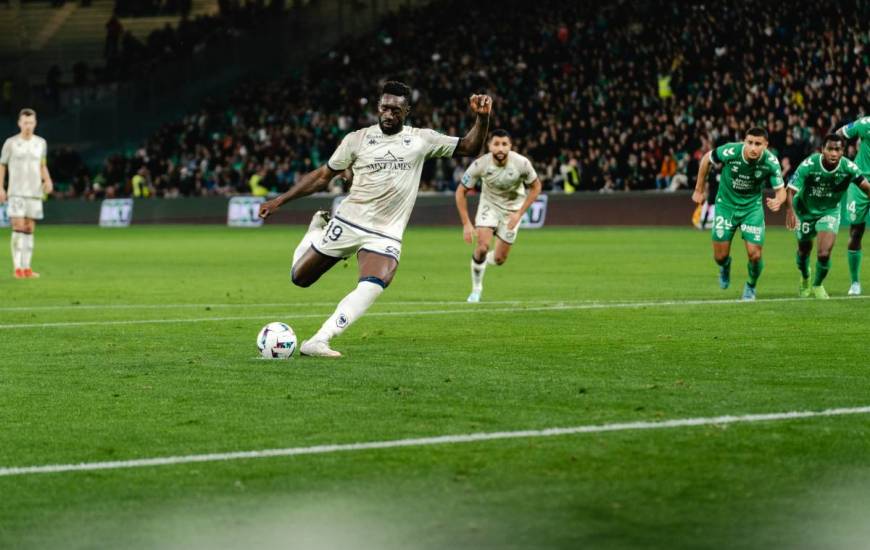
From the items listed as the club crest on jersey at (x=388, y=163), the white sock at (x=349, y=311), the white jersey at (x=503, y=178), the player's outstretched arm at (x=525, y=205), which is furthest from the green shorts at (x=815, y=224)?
the white sock at (x=349, y=311)

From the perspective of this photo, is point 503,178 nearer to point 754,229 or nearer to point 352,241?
point 754,229

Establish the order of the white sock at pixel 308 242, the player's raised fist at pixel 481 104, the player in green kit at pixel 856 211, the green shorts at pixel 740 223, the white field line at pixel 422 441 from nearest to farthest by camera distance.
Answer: the white field line at pixel 422 441 < the player's raised fist at pixel 481 104 < the white sock at pixel 308 242 < the green shorts at pixel 740 223 < the player in green kit at pixel 856 211

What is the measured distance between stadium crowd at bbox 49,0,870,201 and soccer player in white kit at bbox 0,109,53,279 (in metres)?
19.5

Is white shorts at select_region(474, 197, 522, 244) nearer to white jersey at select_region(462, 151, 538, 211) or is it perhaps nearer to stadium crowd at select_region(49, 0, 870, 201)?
white jersey at select_region(462, 151, 538, 211)

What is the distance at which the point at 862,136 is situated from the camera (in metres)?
18.4

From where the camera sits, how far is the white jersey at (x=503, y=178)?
19094mm

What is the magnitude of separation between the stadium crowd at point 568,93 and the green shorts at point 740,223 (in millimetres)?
19269

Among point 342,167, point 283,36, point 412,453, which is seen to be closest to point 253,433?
point 412,453

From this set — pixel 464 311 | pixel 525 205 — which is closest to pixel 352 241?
pixel 464 311

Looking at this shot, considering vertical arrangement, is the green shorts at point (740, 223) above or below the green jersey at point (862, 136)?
below

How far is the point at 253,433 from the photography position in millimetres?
7594

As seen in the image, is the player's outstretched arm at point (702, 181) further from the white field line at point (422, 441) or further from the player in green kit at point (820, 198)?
the white field line at point (422, 441)

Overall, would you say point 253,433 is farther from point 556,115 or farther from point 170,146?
point 170,146

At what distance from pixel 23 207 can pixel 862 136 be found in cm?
1272
